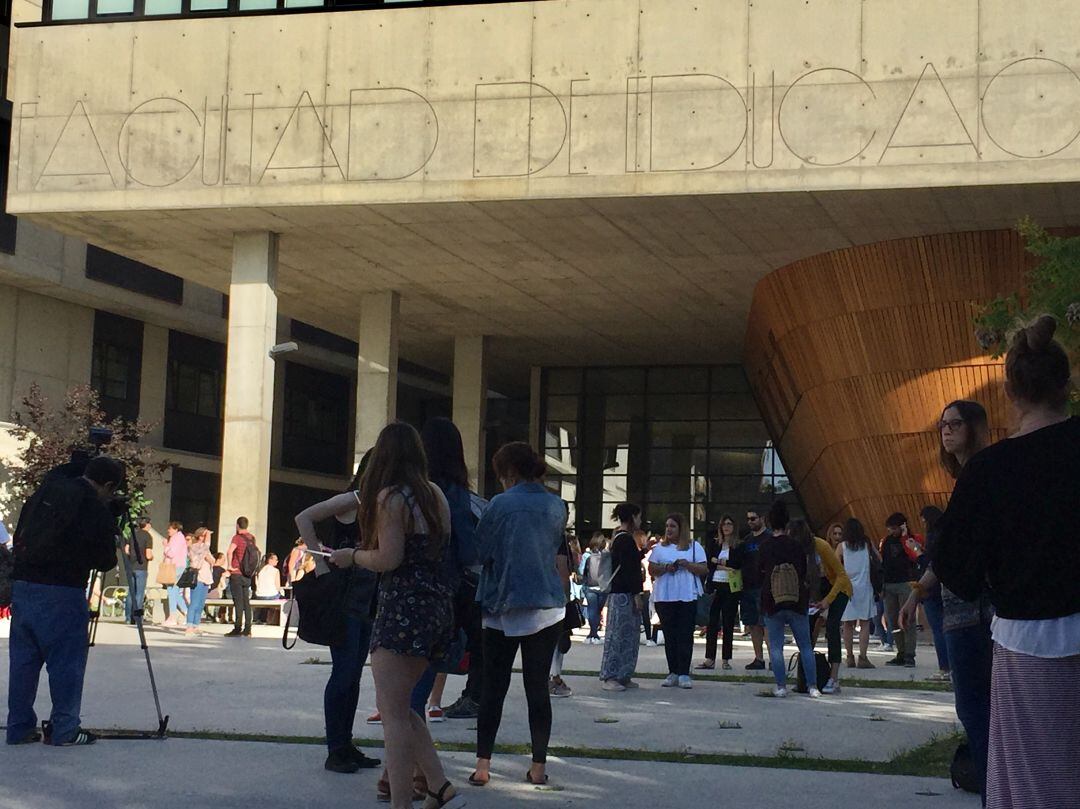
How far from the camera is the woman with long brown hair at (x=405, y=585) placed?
614 cm

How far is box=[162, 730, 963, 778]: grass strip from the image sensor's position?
8.15m

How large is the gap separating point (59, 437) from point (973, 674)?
2889 centimetres

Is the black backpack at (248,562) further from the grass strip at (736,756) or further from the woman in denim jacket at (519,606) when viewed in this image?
the woman in denim jacket at (519,606)

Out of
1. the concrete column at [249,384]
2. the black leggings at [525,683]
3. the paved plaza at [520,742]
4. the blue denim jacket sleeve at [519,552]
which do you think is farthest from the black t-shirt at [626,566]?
the concrete column at [249,384]

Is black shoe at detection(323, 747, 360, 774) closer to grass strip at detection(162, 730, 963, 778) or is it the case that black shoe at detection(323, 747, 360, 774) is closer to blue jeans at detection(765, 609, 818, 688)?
grass strip at detection(162, 730, 963, 778)

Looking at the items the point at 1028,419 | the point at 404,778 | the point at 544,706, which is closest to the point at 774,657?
the point at 544,706

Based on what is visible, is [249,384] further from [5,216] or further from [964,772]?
[964,772]

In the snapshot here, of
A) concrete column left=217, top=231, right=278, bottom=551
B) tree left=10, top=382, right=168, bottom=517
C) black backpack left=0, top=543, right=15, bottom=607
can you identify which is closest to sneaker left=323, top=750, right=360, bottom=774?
black backpack left=0, top=543, right=15, bottom=607

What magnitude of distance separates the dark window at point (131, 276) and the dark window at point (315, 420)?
24.1 feet

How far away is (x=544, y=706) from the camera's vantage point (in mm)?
7484

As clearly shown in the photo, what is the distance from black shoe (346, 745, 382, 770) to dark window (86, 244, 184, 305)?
93.8 ft

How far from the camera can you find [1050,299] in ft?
57.1

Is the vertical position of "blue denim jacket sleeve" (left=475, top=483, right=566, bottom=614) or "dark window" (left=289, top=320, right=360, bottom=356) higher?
"dark window" (left=289, top=320, right=360, bottom=356)

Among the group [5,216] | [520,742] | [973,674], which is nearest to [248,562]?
[520,742]
